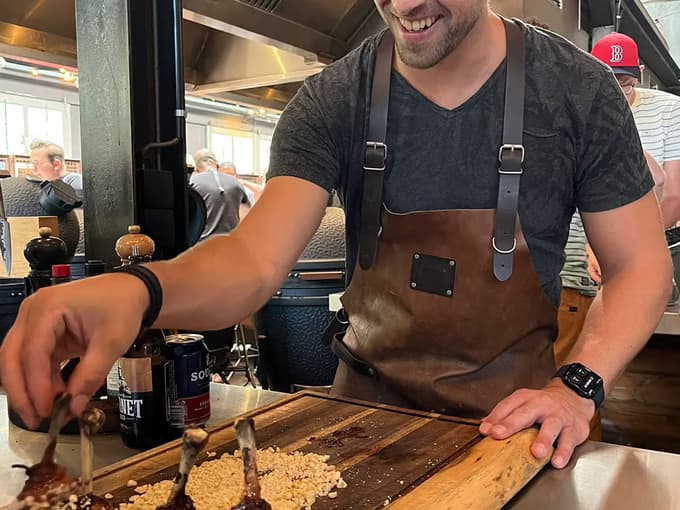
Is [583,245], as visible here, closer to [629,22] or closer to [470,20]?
[470,20]

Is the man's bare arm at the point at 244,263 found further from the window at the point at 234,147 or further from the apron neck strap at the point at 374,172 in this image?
the window at the point at 234,147

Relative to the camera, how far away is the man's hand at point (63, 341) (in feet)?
2.38

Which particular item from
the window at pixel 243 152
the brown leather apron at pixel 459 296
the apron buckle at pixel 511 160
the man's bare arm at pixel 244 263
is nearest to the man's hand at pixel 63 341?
the man's bare arm at pixel 244 263

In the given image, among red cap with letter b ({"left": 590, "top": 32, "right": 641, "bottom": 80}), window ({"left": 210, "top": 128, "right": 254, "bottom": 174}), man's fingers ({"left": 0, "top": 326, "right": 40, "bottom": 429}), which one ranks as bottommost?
man's fingers ({"left": 0, "top": 326, "right": 40, "bottom": 429})

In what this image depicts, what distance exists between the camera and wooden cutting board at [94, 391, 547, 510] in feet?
2.88

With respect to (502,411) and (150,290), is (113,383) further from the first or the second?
(502,411)

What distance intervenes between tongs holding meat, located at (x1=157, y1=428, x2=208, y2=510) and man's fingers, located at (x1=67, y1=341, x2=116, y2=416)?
12 centimetres

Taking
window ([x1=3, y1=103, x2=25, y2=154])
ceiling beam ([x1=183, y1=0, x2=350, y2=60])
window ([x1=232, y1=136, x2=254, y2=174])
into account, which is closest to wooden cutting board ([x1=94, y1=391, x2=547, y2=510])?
ceiling beam ([x1=183, y1=0, x2=350, y2=60])

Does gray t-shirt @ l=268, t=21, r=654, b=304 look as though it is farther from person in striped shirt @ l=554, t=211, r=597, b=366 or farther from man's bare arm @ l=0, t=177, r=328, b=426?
person in striped shirt @ l=554, t=211, r=597, b=366

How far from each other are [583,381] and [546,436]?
7.2 inches

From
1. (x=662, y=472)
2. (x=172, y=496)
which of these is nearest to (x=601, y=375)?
(x=662, y=472)

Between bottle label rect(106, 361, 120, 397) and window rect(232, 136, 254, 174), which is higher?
window rect(232, 136, 254, 174)

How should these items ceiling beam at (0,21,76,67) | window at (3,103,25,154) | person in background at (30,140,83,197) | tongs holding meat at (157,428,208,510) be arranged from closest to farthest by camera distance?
1. tongs holding meat at (157,428,208,510)
2. ceiling beam at (0,21,76,67)
3. person in background at (30,140,83,197)
4. window at (3,103,25,154)

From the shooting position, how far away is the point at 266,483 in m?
0.92
